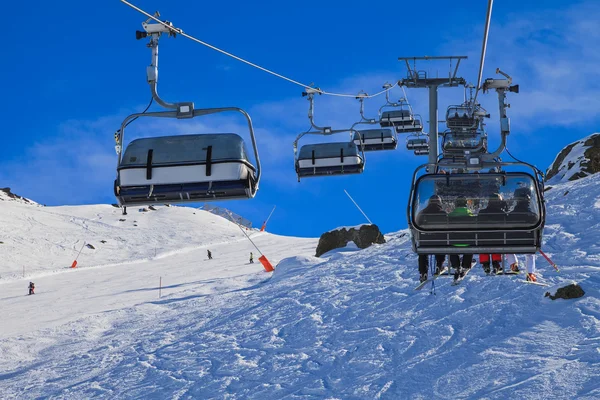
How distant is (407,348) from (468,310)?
8.52ft

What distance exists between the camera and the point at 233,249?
57.0 meters

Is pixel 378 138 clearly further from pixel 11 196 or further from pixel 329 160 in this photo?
pixel 11 196

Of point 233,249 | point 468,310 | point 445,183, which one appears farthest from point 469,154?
point 233,249

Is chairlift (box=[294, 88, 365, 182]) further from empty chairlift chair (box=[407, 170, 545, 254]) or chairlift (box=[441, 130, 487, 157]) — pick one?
chairlift (box=[441, 130, 487, 157])

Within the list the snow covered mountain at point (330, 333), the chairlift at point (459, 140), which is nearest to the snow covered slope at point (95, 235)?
the snow covered mountain at point (330, 333)

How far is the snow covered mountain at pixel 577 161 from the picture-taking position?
140ft

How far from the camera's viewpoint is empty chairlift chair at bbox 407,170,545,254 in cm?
1003

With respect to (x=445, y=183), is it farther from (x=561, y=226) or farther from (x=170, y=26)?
(x=561, y=226)

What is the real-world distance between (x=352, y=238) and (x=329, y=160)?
24.3m

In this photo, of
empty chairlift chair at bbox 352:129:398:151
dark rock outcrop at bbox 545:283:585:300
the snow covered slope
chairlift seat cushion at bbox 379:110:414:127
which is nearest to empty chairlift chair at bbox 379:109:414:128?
chairlift seat cushion at bbox 379:110:414:127

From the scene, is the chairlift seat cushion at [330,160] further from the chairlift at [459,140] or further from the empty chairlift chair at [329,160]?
the chairlift at [459,140]

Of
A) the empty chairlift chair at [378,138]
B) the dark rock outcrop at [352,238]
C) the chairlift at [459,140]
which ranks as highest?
the chairlift at [459,140]

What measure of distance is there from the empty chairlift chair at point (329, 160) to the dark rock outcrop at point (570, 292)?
25.8ft

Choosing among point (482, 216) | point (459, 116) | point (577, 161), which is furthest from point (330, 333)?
point (577, 161)
